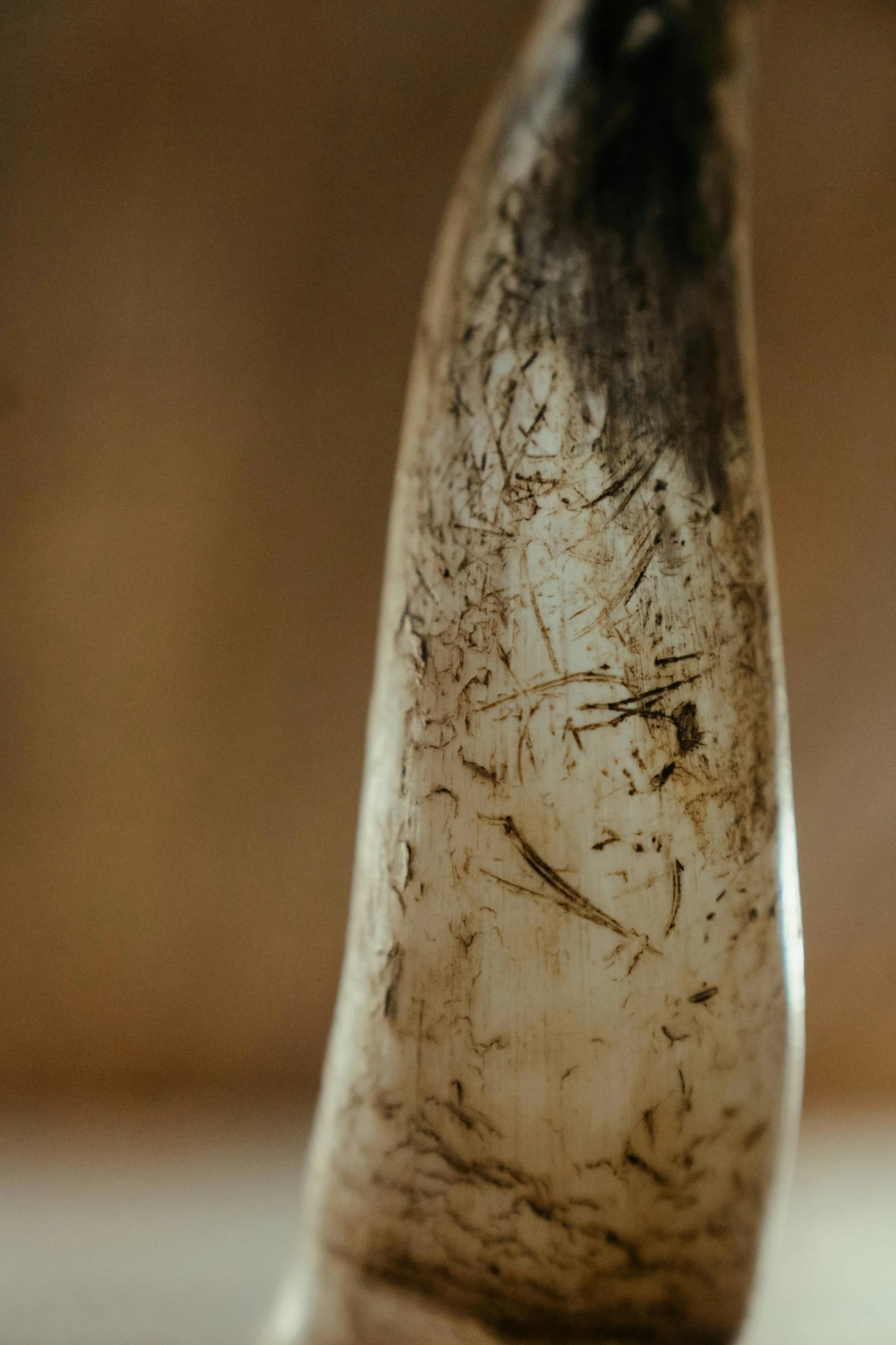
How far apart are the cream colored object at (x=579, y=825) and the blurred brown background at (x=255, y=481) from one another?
0.41 m

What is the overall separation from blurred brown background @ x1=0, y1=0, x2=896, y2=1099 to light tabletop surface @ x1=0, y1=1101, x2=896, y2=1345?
63mm

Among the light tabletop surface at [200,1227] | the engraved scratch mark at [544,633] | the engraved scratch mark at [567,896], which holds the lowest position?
the light tabletop surface at [200,1227]

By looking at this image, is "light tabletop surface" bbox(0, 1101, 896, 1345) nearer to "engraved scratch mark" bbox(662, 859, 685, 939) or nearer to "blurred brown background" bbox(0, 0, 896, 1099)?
"blurred brown background" bbox(0, 0, 896, 1099)

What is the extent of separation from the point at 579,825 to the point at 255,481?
1.97 feet

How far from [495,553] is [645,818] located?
151mm

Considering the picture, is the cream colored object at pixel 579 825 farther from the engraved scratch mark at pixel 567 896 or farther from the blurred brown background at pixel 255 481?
the blurred brown background at pixel 255 481

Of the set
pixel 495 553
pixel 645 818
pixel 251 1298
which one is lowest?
pixel 251 1298

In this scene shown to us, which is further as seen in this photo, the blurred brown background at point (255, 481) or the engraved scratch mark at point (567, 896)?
the blurred brown background at point (255, 481)

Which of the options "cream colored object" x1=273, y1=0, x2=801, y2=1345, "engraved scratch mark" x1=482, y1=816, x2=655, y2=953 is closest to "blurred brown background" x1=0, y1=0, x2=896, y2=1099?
"cream colored object" x1=273, y1=0, x2=801, y2=1345

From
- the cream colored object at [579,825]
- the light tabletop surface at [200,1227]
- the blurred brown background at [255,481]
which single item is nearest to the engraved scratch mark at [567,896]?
the cream colored object at [579,825]

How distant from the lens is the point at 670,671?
0.44 m

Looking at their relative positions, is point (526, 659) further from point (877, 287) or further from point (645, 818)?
point (877, 287)

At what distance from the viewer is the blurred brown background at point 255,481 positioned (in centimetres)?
85

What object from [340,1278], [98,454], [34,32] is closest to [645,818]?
[340,1278]
